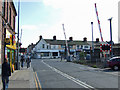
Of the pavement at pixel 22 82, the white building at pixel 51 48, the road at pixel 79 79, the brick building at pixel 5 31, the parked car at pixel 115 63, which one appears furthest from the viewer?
the white building at pixel 51 48

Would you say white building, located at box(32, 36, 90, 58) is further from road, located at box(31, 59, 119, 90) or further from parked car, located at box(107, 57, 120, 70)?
road, located at box(31, 59, 119, 90)

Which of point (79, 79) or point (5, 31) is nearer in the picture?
point (79, 79)

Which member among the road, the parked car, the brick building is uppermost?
the brick building

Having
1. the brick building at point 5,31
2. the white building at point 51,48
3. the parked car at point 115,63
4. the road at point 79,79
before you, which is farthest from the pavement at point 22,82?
Answer: the white building at point 51,48

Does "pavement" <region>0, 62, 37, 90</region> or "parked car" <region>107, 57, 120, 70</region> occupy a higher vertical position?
"parked car" <region>107, 57, 120, 70</region>

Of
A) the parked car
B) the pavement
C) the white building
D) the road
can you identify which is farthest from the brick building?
the white building

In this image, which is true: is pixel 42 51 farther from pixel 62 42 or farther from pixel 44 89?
pixel 44 89

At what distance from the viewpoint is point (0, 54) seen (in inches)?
504

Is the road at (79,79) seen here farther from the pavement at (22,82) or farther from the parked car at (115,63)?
the parked car at (115,63)

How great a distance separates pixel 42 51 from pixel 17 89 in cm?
5894

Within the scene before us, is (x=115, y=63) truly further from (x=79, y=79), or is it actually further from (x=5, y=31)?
(x=5, y=31)

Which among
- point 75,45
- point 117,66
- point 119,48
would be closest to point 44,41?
point 75,45

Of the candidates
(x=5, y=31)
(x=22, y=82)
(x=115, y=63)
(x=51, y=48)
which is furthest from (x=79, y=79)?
(x=51, y=48)

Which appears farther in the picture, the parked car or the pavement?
the parked car
